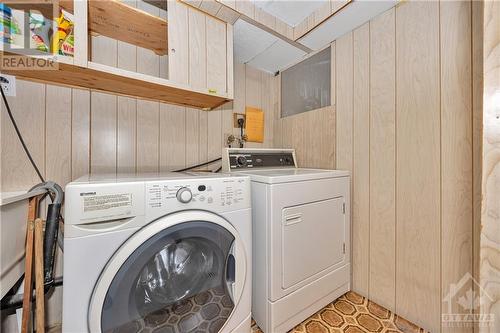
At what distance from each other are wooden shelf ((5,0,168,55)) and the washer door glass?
1.08 m

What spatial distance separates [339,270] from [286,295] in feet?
1.49

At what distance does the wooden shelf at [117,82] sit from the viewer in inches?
37.2

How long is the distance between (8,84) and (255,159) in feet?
4.55

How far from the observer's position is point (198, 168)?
1596mm

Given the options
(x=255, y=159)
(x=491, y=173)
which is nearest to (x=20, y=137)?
(x=255, y=159)

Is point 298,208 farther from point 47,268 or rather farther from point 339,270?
point 47,268

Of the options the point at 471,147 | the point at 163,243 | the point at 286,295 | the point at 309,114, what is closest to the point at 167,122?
the point at 163,243

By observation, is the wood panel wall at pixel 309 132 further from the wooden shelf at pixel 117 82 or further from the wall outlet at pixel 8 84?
the wall outlet at pixel 8 84

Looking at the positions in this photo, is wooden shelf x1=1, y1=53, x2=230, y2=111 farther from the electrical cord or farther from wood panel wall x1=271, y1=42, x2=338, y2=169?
wood panel wall x1=271, y1=42, x2=338, y2=169

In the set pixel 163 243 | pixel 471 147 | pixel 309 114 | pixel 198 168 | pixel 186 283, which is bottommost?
pixel 186 283

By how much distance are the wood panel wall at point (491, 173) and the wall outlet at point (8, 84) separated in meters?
2.13

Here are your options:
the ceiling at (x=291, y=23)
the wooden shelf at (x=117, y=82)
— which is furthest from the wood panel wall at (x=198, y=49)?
the ceiling at (x=291, y=23)

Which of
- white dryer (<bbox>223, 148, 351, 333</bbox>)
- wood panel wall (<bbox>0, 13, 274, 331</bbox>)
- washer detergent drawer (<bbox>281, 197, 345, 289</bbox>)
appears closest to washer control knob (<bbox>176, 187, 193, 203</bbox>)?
white dryer (<bbox>223, 148, 351, 333</bbox>)

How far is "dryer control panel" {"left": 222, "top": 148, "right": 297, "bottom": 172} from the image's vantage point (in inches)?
59.1
